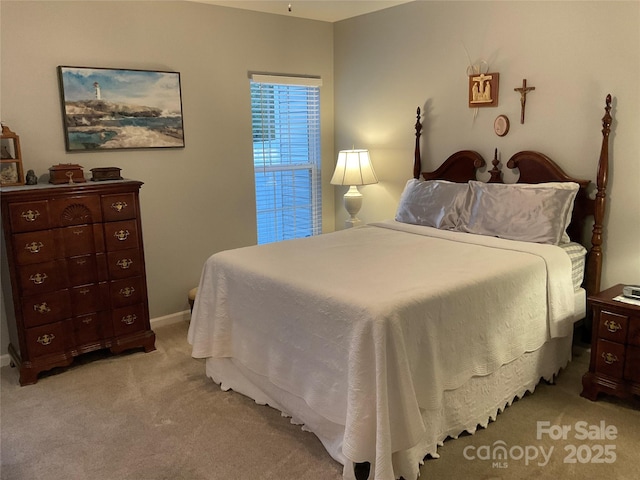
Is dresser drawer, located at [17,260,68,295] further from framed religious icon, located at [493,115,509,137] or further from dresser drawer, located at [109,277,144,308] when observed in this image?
framed religious icon, located at [493,115,509,137]

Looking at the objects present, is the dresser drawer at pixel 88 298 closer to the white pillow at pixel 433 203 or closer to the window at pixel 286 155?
the window at pixel 286 155

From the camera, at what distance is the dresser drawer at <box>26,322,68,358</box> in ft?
10.00

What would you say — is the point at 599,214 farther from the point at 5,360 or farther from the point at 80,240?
the point at 5,360

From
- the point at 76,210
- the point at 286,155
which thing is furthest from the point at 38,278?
the point at 286,155

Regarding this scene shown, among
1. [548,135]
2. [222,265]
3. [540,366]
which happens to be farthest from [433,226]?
[222,265]

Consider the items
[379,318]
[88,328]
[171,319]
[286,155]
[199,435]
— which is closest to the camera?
[379,318]

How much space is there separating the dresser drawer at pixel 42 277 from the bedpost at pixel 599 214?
127 inches

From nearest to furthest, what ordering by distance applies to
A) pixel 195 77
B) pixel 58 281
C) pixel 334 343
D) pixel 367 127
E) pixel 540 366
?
1. pixel 334 343
2. pixel 540 366
3. pixel 58 281
4. pixel 195 77
5. pixel 367 127

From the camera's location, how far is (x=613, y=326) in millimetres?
2621

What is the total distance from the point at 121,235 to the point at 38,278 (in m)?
0.54

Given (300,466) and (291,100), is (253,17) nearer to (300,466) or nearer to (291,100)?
(291,100)

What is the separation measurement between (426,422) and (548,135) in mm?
2134

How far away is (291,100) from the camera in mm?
4652

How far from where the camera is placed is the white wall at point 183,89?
10.8 feet
